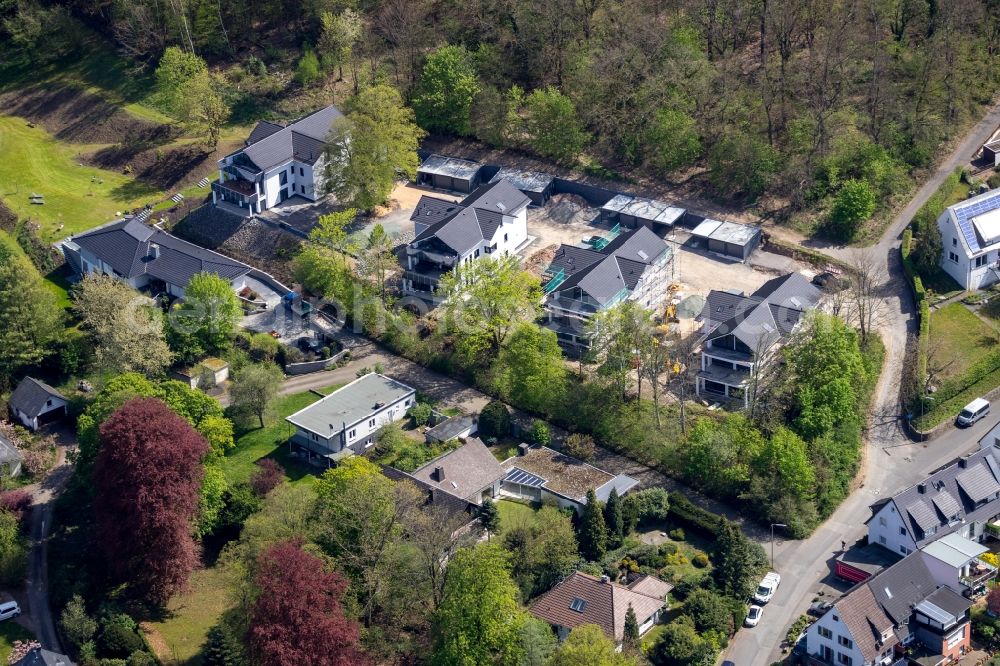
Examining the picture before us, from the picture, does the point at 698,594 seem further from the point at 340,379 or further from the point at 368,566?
the point at 340,379

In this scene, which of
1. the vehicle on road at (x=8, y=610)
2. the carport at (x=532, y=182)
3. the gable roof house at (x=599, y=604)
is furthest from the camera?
the carport at (x=532, y=182)

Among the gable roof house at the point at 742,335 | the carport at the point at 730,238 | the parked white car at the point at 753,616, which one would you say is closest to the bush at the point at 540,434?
the gable roof house at the point at 742,335

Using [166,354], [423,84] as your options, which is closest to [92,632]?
[166,354]

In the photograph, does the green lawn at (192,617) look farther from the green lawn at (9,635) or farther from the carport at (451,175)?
the carport at (451,175)

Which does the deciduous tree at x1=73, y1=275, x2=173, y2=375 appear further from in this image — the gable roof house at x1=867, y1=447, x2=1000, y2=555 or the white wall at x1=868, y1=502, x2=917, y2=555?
the gable roof house at x1=867, y1=447, x2=1000, y2=555

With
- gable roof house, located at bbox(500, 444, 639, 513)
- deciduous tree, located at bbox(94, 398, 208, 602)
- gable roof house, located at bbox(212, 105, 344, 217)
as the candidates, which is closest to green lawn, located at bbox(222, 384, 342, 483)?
deciduous tree, located at bbox(94, 398, 208, 602)

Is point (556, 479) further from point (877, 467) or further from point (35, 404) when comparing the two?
point (35, 404)
